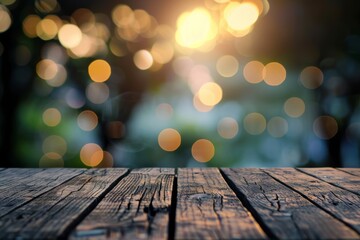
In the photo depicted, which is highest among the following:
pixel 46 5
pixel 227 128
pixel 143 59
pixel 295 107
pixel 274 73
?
pixel 46 5

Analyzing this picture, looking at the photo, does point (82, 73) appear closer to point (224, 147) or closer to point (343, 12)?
point (224, 147)

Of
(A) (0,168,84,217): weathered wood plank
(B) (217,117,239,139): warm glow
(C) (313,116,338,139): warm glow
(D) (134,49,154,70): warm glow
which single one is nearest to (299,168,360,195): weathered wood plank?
(A) (0,168,84,217): weathered wood plank

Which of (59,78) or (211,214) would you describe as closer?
(211,214)

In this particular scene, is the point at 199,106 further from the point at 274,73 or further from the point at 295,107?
→ the point at 295,107

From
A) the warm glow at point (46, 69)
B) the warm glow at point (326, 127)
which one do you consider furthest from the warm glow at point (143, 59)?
the warm glow at point (326, 127)

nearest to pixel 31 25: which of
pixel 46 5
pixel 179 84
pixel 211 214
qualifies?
pixel 46 5

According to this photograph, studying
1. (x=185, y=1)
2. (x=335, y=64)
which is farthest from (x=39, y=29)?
(x=335, y=64)

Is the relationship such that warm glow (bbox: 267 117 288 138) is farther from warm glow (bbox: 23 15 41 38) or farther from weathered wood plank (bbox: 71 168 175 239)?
weathered wood plank (bbox: 71 168 175 239)
